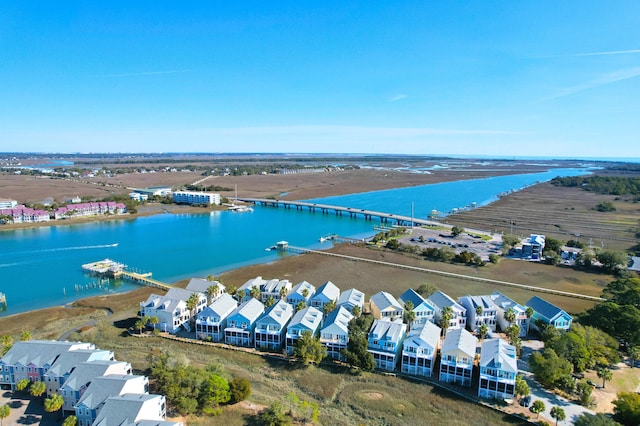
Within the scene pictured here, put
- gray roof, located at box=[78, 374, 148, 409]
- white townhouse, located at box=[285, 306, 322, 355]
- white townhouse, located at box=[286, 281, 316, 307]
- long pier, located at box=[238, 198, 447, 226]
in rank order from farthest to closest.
Result: long pier, located at box=[238, 198, 447, 226], white townhouse, located at box=[286, 281, 316, 307], white townhouse, located at box=[285, 306, 322, 355], gray roof, located at box=[78, 374, 148, 409]

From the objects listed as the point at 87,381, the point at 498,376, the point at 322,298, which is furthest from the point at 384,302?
the point at 87,381

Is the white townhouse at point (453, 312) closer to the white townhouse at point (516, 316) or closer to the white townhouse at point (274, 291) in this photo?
the white townhouse at point (516, 316)

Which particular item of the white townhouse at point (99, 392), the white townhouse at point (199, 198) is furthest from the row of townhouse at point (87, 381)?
the white townhouse at point (199, 198)

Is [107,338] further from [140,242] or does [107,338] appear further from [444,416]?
[140,242]

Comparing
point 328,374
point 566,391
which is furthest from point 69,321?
point 566,391

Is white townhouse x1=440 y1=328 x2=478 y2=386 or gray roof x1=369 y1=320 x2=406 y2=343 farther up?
gray roof x1=369 y1=320 x2=406 y2=343

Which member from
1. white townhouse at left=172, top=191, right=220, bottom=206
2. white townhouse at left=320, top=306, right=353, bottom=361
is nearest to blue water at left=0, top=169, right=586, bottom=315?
white townhouse at left=172, top=191, right=220, bottom=206

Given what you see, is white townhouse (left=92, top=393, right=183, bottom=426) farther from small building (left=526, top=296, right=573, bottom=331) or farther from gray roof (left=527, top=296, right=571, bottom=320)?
gray roof (left=527, top=296, right=571, bottom=320)

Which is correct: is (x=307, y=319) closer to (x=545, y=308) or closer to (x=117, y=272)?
(x=545, y=308)
